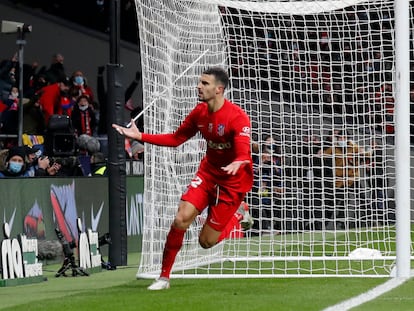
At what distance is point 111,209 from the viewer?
47.5ft

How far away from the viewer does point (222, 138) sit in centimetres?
1062

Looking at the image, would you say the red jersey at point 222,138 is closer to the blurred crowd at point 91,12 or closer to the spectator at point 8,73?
the spectator at point 8,73

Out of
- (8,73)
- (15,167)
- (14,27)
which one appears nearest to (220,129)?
(15,167)

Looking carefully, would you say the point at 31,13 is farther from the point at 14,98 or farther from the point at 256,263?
the point at 256,263

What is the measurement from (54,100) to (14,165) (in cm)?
496

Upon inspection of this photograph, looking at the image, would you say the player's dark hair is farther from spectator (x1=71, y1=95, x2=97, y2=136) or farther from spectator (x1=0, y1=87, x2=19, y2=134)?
spectator (x1=71, y1=95, x2=97, y2=136)

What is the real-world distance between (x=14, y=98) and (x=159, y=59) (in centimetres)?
626

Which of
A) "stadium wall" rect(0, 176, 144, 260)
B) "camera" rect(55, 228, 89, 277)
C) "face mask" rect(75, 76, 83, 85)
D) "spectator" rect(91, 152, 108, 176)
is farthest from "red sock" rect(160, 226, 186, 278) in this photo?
"face mask" rect(75, 76, 83, 85)

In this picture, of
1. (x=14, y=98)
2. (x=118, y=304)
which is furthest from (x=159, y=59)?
(x=14, y=98)

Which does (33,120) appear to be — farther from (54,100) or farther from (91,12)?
(91,12)

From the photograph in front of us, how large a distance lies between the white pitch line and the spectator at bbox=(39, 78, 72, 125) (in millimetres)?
9516

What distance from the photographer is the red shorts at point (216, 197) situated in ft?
35.5

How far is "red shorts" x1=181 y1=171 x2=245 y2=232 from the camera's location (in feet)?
35.5

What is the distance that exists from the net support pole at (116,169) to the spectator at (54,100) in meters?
5.02
